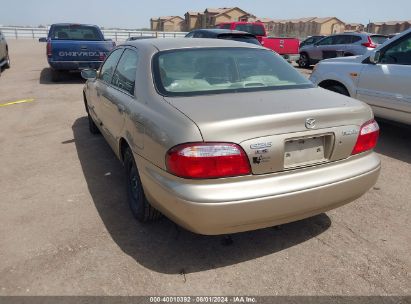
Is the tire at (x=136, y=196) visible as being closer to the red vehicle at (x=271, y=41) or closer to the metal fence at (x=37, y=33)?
the red vehicle at (x=271, y=41)

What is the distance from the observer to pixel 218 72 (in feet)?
10.5

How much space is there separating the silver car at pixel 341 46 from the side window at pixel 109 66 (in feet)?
37.7

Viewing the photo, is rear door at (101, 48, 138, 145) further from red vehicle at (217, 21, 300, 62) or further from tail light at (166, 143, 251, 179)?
red vehicle at (217, 21, 300, 62)

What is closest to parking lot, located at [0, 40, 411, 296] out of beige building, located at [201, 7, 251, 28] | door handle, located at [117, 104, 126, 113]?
door handle, located at [117, 104, 126, 113]

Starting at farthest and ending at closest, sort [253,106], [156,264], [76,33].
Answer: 1. [76,33]
2. [156,264]
3. [253,106]

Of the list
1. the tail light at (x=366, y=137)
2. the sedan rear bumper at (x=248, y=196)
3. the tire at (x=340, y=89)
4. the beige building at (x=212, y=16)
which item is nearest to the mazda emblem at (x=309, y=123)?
the sedan rear bumper at (x=248, y=196)

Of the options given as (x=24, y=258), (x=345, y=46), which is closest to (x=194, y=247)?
(x=24, y=258)

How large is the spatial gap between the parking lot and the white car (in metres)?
1.09

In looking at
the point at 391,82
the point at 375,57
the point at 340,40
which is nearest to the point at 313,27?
the point at 340,40

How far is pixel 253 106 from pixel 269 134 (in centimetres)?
30

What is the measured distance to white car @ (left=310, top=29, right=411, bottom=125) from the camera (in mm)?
4984

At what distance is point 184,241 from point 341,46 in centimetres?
1347

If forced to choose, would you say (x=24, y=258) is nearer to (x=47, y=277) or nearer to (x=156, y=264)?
(x=47, y=277)

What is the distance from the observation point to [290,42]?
14.7 m
